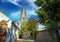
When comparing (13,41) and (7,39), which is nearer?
(7,39)

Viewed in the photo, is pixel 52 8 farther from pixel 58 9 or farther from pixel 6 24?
pixel 6 24

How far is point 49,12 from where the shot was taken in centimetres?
1466

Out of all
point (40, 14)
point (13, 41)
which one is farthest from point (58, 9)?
point (13, 41)

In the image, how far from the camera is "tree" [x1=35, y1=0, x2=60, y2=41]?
1398 cm

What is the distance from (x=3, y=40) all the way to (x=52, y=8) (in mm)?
7718

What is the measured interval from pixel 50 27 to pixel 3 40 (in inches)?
266

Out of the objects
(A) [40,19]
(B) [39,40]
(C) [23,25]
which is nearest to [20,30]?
(C) [23,25]

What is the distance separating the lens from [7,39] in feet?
68.3

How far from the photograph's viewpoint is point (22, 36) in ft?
83.3

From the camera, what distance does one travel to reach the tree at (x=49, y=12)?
1398 cm

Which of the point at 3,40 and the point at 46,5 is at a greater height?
the point at 46,5

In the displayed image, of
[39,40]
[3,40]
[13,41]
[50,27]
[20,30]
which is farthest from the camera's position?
[20,30]

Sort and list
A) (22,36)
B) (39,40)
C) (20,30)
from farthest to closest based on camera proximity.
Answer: (20,30) < (22,36) < (39,40)

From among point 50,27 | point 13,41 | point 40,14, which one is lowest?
point 13,41
